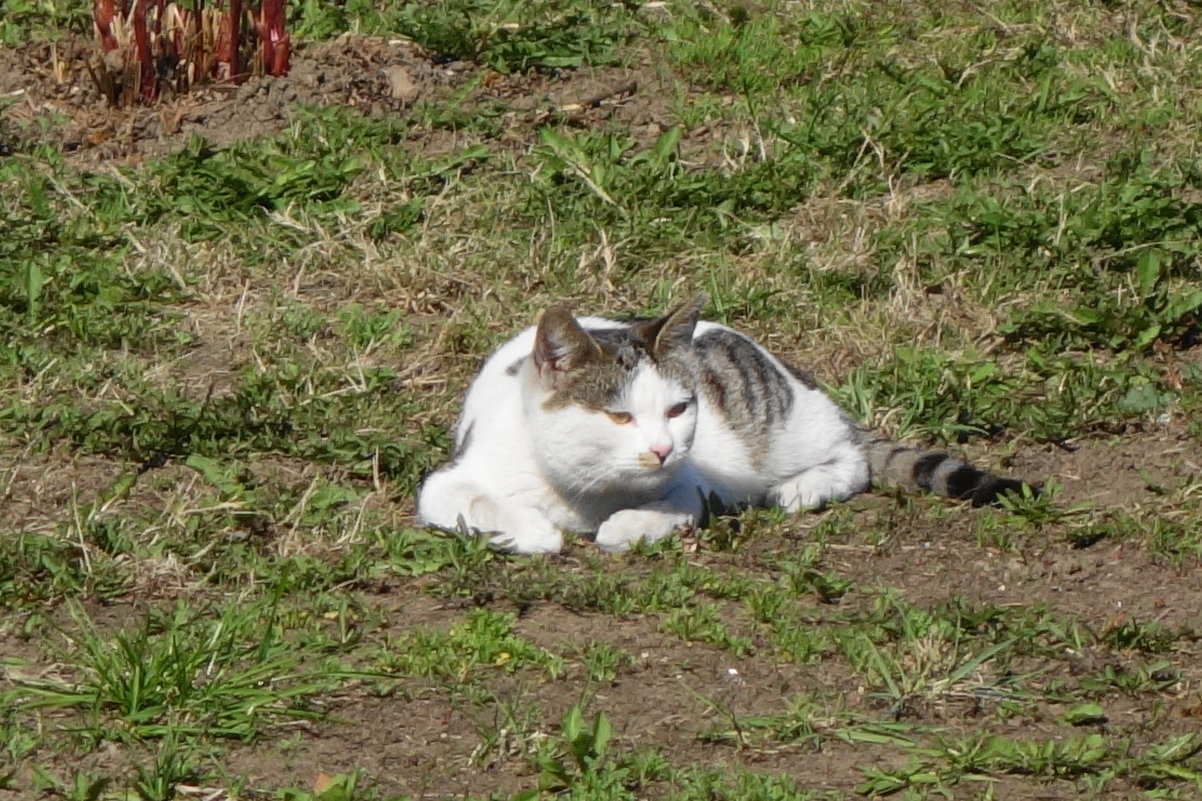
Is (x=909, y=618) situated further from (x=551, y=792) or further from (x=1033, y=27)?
(x=1033, y=27)

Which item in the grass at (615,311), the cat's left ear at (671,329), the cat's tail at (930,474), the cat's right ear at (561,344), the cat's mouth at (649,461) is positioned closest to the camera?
the grass at (615,311)

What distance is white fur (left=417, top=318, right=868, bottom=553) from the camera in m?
4.95

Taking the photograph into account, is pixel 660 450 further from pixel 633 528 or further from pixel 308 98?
pixel 308 98

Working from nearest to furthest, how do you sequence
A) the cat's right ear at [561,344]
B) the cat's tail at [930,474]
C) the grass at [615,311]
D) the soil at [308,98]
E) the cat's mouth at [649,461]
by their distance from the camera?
the grass at [615,311]
the cat's mouth at [649,461]
the cat's right ear at [561,344]
the cat's tail at [930,474]
the soil at [308,98]

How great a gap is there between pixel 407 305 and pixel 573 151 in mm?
1074

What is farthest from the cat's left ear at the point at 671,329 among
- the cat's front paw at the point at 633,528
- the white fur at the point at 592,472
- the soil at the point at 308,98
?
→ the soil at the point at 308,98

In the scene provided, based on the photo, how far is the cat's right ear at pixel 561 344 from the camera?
5008 millimetres

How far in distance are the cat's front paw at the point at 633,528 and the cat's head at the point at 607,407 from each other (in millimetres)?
95

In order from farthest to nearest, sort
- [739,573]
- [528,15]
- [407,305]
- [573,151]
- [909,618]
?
[528,15]
[573,151]
[407,305]
[739,573]
[909,618]

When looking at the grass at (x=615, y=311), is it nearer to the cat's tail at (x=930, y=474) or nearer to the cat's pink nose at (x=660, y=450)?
the cat's tail at (x=930, y=474)

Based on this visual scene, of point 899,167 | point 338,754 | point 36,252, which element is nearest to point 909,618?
point 338,754

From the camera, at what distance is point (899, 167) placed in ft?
23.4

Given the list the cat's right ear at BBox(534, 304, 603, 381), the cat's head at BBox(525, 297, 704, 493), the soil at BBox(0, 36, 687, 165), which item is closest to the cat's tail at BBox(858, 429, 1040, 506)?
the cat's head at BBox(525, 297, 704, 493)

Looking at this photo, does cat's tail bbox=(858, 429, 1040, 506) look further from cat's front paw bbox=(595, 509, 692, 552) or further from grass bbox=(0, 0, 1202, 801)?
cat's front paw bbox=(595, 509, 692, 552)
